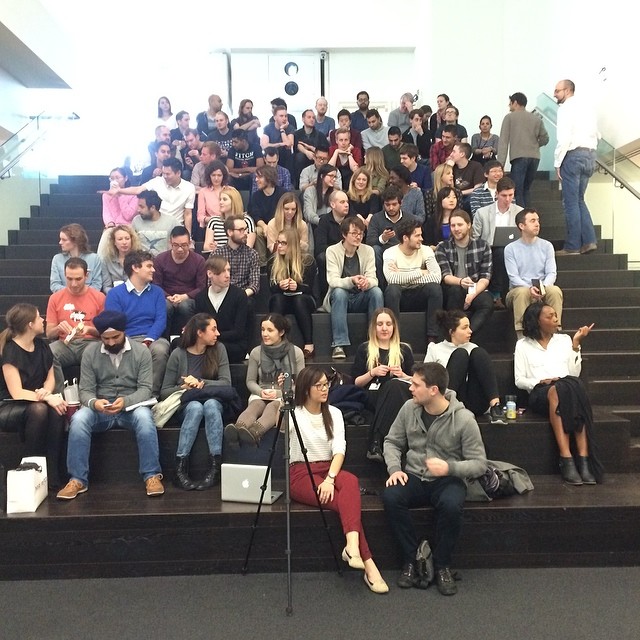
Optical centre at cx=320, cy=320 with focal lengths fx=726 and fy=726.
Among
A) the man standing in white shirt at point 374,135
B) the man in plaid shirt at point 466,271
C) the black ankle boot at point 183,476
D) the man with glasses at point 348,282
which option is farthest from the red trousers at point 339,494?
the man standing in white shirt at point 374,135

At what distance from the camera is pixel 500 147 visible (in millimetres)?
7223

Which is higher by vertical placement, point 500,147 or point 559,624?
point 500,147

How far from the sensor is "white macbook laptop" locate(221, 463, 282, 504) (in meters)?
3.79

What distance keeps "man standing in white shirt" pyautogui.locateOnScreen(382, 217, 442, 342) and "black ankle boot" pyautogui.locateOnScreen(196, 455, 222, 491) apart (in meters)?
1.76

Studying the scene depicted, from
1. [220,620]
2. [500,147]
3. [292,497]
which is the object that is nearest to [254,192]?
[500,147]

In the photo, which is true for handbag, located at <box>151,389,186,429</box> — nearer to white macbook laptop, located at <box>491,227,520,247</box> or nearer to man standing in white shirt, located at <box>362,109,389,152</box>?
white macbook laptop, located at <box>491,227,520,247</box>

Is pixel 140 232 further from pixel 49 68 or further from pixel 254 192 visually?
pixel 49 68

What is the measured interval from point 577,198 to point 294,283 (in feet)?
8.80

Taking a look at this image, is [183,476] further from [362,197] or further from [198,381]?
[362,197]

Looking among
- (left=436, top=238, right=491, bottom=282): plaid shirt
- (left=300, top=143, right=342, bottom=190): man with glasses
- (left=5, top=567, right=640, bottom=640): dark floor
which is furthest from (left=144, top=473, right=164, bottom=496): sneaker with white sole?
(left=300, top=143, right=342, bottom=190): man with glasses

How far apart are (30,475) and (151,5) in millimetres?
9148

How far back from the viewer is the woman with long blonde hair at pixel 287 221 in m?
5.76

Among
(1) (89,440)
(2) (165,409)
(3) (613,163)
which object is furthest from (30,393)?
(3) (613,163)

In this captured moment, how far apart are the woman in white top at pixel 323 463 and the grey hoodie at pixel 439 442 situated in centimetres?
26
